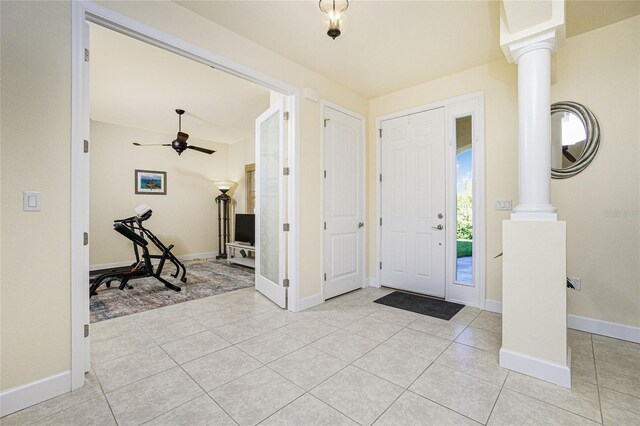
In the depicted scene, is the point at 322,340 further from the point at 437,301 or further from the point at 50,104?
the point at 50,104

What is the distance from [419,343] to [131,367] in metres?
2.24

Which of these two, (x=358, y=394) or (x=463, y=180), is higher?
(x=463, y=180)

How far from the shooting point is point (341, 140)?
147 inches

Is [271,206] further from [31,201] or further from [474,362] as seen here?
[474,362]

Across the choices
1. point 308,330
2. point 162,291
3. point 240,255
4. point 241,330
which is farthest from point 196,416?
point 240,255

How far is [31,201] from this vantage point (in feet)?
5.38

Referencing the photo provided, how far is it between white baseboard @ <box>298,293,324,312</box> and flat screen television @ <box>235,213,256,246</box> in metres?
2.92

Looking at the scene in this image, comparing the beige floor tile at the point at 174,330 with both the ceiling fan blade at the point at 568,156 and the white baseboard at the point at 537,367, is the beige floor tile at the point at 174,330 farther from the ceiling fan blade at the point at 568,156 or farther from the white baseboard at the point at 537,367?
the ceiling fan blade at the point at 568,156

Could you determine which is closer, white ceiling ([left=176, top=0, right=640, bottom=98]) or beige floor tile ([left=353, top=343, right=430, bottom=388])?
beige floor tile ([left=353, top=343, right=430, bottom=388])

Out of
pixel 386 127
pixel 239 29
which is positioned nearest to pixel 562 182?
pixel 386 127

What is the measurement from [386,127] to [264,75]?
1.93 metres

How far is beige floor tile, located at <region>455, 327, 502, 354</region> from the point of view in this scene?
2320 millimetres

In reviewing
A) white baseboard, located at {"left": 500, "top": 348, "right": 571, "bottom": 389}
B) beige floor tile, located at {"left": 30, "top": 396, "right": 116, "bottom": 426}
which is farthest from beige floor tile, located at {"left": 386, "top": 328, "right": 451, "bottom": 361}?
beige floor tile, located at {"left": 30, "top": 396, "right": 116, "bottom": 426}

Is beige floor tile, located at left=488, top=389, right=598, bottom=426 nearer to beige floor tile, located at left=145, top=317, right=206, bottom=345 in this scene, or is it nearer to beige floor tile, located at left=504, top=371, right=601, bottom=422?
beige floor tile, located at left=504, top=371, right=601, bottom=422
